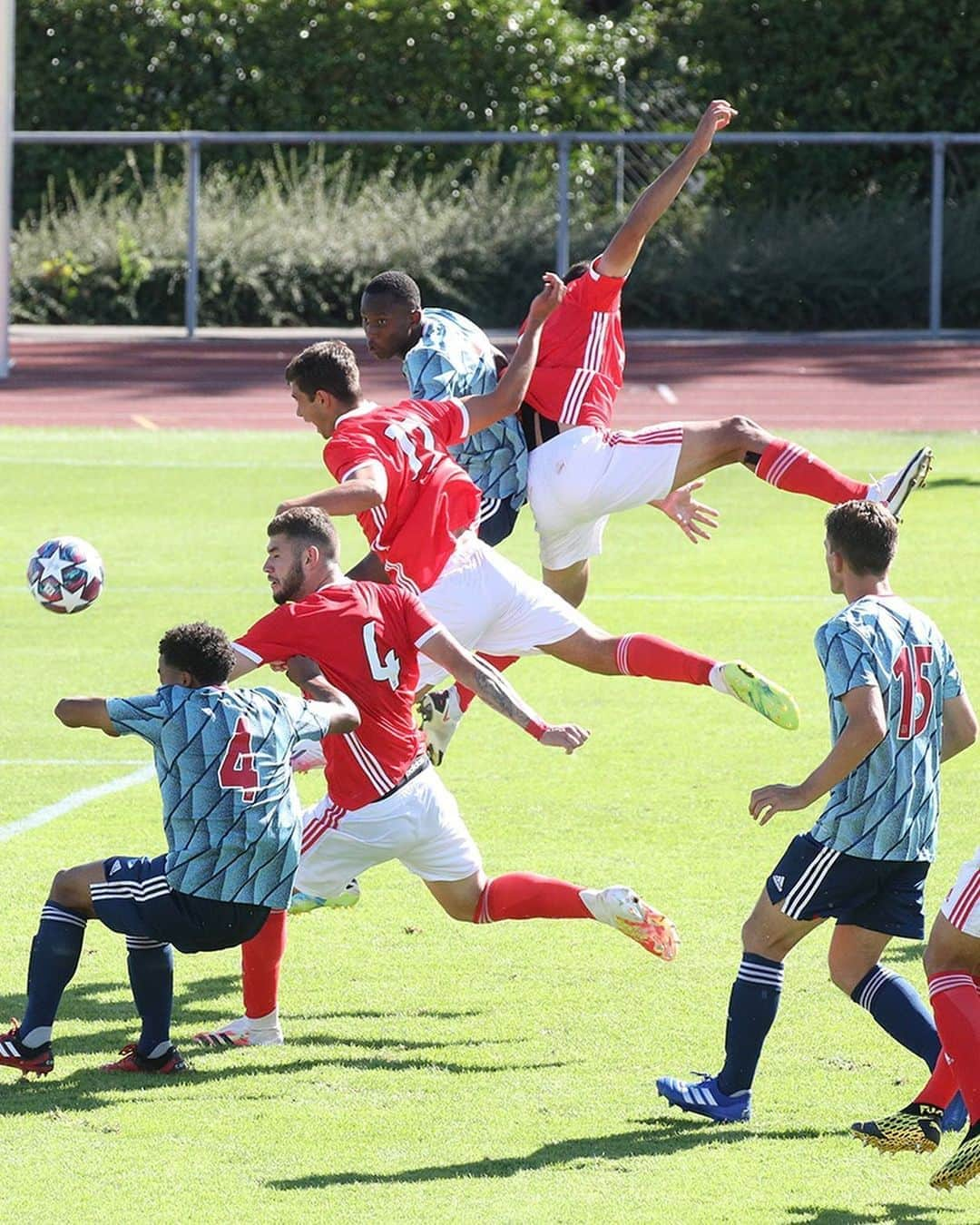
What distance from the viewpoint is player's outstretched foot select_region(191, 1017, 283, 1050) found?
6180 mm

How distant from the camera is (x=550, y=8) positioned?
32438 mm

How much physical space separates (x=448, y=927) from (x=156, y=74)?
27252 mm

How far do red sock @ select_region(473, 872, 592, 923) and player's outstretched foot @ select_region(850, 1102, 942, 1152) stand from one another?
1.52 m

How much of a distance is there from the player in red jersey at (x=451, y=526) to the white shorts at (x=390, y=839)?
1117 mm

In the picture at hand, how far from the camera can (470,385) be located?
8.27 meters

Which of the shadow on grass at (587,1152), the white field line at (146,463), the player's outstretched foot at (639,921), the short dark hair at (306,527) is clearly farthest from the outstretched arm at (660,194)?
the white field line at (146,463)

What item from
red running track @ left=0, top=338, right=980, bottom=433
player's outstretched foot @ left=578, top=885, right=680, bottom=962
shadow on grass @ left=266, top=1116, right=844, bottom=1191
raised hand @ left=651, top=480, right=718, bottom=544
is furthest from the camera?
red running track @ left=0, top=338, right=980, bottom=433

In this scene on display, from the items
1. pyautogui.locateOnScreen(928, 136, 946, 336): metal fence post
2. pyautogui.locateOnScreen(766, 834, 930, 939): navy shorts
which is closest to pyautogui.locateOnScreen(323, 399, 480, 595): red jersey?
pyautogui.locateOnScreen(766, 834, 930, 939): navy shorts

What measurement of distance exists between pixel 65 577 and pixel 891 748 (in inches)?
136

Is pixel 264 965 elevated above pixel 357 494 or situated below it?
below

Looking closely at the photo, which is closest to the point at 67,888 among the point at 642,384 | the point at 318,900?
the point at 318,900

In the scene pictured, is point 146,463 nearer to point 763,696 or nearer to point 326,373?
point 326,373

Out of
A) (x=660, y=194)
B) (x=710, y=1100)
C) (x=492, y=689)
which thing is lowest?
(x=710, y=1100)

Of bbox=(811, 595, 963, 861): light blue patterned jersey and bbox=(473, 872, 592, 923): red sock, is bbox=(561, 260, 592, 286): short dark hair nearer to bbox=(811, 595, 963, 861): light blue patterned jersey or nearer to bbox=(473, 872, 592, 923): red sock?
bbox=(473, 872, 592, 923): red sock
